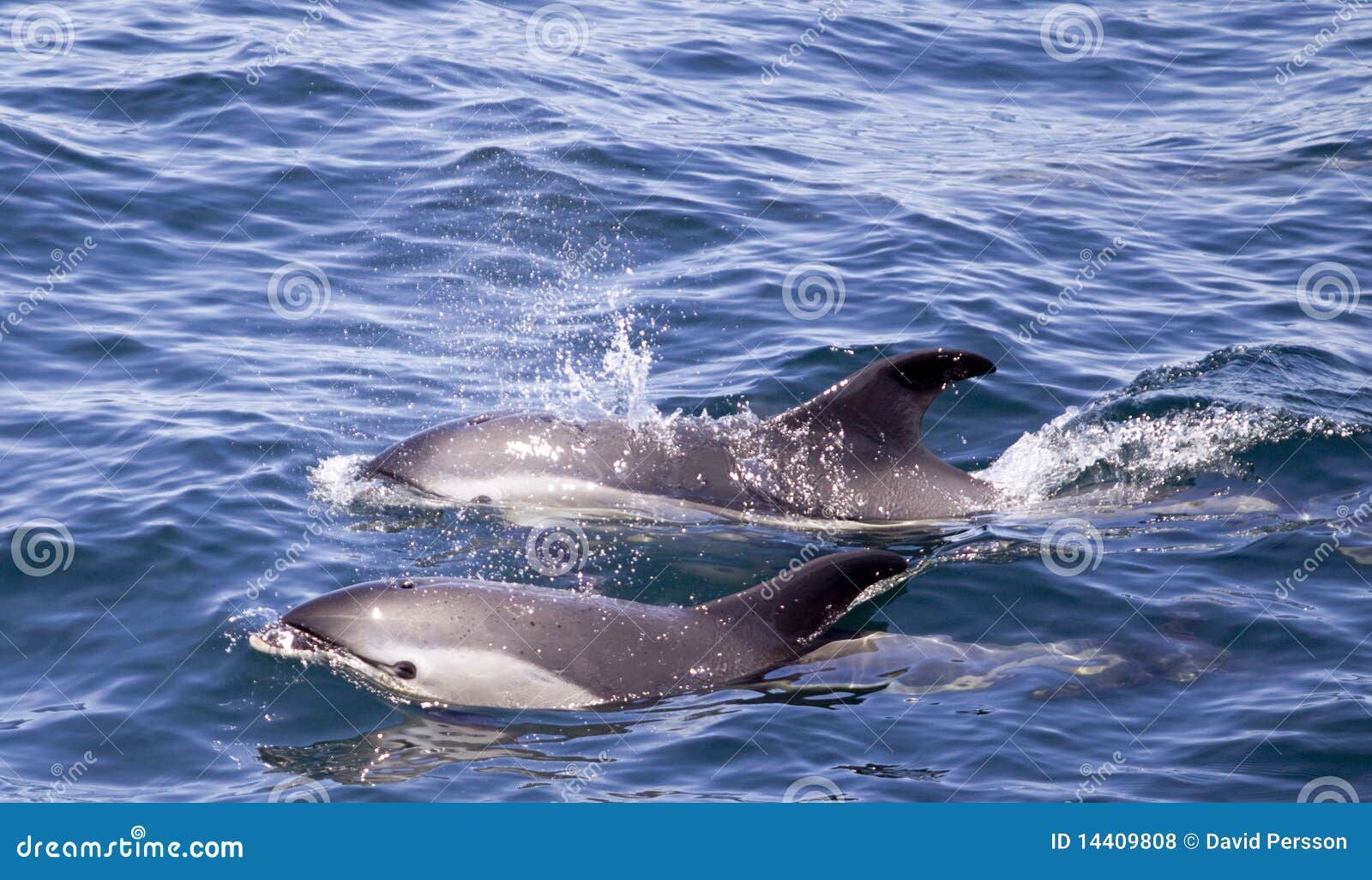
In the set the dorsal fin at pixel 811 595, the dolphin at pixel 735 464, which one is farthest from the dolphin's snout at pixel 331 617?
the dolphin at pixel 735 464

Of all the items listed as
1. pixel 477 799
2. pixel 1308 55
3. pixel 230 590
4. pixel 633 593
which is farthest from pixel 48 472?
pixel 1308 55

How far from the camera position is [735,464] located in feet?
36.4

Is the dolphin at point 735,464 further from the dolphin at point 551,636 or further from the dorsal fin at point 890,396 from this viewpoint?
the dolphin at point 551,636

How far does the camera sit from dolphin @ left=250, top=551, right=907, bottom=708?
8.31 m

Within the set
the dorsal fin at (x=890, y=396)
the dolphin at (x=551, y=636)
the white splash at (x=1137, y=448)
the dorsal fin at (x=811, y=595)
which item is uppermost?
the dorsal fin at (x=890, y=396)

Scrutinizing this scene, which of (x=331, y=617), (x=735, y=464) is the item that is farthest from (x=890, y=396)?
(x=331, y=617)

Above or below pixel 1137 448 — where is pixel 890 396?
above

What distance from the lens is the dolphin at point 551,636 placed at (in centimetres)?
831

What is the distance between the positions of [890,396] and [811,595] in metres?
2.50

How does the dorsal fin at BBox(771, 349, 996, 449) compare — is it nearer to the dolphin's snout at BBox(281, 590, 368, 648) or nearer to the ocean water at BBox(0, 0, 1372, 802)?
the ocean water at BBox(0, 0, 1372, 802)

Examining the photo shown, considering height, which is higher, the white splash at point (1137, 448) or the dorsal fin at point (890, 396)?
the dorsal fin at point (890, 396)

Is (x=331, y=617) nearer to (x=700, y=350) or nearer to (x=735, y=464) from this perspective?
(x=735, y=464)

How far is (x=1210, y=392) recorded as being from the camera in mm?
12727

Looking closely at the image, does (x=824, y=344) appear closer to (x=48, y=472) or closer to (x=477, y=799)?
(x=48, y=472)
